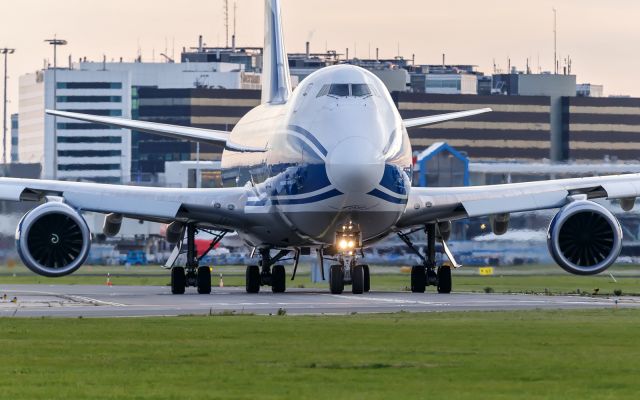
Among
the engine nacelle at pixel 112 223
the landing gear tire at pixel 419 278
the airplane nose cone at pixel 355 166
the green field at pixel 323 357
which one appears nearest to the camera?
the green field at pixel 323 357

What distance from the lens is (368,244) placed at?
51.9 m

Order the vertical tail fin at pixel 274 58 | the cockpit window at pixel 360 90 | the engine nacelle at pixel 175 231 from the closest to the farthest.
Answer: the cockpit window at pixel 360 90, the engine nacelle at pixel 175 231, the vertical tail fin at pixel 274 58

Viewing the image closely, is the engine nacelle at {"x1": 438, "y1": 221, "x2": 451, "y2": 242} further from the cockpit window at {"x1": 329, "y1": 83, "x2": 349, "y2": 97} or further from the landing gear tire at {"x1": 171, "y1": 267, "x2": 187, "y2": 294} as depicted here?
the landing gear tire at {"x1": 171, "y1": 267, "x2": 187, "y2": 294}

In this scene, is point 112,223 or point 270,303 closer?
point 270,303

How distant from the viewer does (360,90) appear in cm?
4797

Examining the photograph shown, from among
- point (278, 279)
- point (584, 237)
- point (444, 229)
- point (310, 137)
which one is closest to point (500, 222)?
point (444, 229)

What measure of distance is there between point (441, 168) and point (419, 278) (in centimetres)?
10260

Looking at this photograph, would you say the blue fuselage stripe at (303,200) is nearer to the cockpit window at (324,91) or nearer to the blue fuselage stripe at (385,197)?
the blue fuselage stripe at (385,197)

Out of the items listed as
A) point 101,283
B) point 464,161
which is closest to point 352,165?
point 101,283

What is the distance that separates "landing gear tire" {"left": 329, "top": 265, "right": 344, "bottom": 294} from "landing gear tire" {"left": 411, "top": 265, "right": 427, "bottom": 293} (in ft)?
12.1

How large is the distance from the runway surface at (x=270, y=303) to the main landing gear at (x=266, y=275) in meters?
2.58

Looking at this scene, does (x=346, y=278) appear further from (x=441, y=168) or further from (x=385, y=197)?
(x=441, y=168)

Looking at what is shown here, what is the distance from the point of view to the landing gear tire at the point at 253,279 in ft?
178

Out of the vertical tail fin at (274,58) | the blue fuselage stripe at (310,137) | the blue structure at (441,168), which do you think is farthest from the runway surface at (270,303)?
the blue structure at (441,168)
